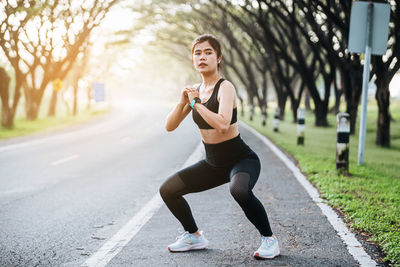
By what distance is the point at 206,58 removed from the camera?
3.59m

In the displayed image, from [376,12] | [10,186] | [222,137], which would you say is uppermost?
[376,12]

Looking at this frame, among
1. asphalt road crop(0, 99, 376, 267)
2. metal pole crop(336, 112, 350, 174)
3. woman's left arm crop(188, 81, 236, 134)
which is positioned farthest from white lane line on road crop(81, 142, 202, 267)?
metal pole crop(336, 112, 350, 174)

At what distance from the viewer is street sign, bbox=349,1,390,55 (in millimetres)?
8211

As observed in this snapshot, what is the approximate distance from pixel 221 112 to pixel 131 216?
2459mm

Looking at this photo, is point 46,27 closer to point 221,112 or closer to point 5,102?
point 5,102

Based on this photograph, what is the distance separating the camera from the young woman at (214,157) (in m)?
3.43

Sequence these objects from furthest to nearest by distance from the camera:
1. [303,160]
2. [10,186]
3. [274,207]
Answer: [303,160], [10,186], [274,207]

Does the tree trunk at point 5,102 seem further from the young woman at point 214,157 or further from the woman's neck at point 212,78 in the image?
the woman's neck at point 212,78

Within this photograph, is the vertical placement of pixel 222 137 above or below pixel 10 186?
above

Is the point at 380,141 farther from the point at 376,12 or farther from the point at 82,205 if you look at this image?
the point at 82,205

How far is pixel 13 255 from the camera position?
3.96 m

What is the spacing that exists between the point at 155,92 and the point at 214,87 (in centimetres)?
13903

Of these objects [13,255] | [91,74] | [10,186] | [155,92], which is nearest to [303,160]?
[10,186]

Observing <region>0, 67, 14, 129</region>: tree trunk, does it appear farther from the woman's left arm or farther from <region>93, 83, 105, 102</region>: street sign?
<region>93, 83, 105, 102</region>: street sign
